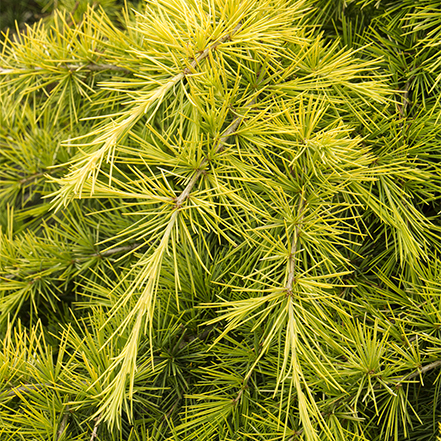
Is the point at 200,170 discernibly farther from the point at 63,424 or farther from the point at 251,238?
the point at 63,424

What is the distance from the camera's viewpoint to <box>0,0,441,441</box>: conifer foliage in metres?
0.41

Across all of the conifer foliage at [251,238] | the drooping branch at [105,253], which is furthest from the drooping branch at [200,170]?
the drooping branch at [105,253]

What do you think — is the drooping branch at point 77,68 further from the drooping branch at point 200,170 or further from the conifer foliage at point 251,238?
the drooping branch at point 200,170

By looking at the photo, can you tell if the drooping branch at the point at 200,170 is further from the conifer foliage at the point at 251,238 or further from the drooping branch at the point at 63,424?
the drooping branch at the point at 63,424

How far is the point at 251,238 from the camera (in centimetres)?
43

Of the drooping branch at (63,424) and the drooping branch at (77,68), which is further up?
the drooping branch at (77,68)

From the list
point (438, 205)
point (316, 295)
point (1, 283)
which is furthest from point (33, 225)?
point (438, 205)

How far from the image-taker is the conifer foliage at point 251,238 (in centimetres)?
41

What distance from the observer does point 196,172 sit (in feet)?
1.37

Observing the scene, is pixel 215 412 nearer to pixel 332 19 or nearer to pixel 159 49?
pixel 159 49

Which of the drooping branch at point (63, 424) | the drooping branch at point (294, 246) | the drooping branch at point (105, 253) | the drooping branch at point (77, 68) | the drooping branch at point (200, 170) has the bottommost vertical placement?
the drooping branch at point (63, 424)

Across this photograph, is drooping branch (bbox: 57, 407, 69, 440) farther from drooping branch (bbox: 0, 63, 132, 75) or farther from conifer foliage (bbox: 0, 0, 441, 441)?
drooping branch (bbox: 0, 63, 132, 75)

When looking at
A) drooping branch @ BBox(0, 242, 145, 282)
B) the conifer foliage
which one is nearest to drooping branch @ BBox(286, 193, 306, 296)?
the conifer foliage

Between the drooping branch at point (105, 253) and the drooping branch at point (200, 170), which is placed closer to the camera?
the drooping branch at point (200, 170)
